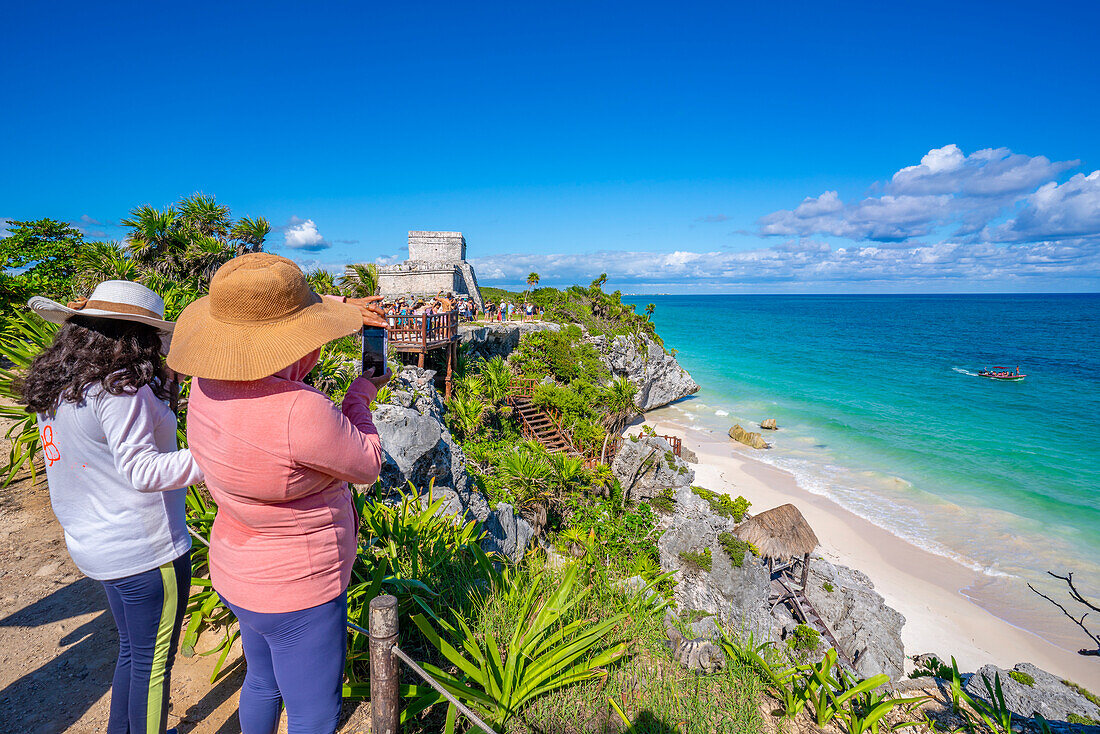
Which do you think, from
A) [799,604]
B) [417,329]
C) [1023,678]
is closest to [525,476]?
[417,329]

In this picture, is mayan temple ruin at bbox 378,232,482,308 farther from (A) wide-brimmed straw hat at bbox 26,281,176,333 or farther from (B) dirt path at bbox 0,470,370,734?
(A) wide-brimmed straw hat at bbox 26,281,176,333

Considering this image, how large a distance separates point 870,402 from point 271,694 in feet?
115

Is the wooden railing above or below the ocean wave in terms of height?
above

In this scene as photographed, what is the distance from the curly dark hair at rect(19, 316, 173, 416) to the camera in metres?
1.69

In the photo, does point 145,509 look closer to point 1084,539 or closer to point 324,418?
point 324,418

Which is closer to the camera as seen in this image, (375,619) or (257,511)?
(257,511)

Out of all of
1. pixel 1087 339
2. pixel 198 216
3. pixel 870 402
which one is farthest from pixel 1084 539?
pixel 1087 339

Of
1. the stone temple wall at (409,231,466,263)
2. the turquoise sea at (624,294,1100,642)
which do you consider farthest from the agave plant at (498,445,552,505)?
the stone temple wall at (409,231,466,263)

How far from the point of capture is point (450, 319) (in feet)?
45.3

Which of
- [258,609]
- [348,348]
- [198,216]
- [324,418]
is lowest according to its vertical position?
[348,348]

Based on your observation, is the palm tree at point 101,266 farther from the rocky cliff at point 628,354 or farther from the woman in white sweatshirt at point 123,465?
the rocky cliff at point 628,354

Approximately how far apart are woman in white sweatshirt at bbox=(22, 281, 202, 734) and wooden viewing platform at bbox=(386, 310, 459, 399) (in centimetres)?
1038

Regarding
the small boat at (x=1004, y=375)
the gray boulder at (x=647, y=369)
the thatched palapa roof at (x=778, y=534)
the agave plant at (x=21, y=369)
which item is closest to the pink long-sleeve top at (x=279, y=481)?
the agave plant at (x=21, y=369)

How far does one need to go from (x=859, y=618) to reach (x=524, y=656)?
9.75 meters
